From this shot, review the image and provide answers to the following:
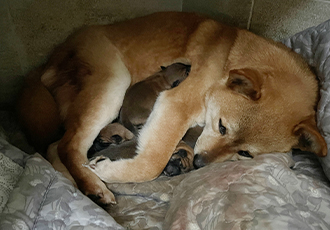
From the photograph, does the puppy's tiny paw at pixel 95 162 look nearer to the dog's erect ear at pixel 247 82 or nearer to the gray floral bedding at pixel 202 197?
the gray floral bedding at pixel 202 197

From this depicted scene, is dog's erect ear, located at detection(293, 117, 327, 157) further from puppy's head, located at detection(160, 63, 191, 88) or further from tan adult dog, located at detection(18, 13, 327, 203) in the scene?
puppy's head, located at detection(160, 63, 191, 88)

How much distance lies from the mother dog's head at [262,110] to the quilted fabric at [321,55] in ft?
0.18

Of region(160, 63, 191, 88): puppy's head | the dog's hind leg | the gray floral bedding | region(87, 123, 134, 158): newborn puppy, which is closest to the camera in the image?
the gray floral bedding

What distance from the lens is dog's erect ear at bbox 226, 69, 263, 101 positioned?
146 centimetres

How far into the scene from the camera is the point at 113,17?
7.55ft

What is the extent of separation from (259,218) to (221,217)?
6.2 inches

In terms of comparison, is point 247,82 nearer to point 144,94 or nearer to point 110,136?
point 144,94

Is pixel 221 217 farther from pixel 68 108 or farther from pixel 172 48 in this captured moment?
pixel 172 48

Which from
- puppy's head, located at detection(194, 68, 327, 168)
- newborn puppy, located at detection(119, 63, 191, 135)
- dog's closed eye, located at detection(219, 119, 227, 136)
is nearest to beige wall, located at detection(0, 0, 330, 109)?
puppy's head, located at detection(194, 68, 327, 168)

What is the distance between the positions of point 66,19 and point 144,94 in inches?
35.4

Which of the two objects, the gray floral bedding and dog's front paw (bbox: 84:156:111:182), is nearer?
the gray floral bedding

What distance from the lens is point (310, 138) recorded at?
146cm

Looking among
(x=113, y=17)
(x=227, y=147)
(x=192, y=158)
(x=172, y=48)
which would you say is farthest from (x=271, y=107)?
(x=113, y=17)

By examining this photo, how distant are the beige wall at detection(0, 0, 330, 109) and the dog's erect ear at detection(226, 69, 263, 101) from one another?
753 millimetres
